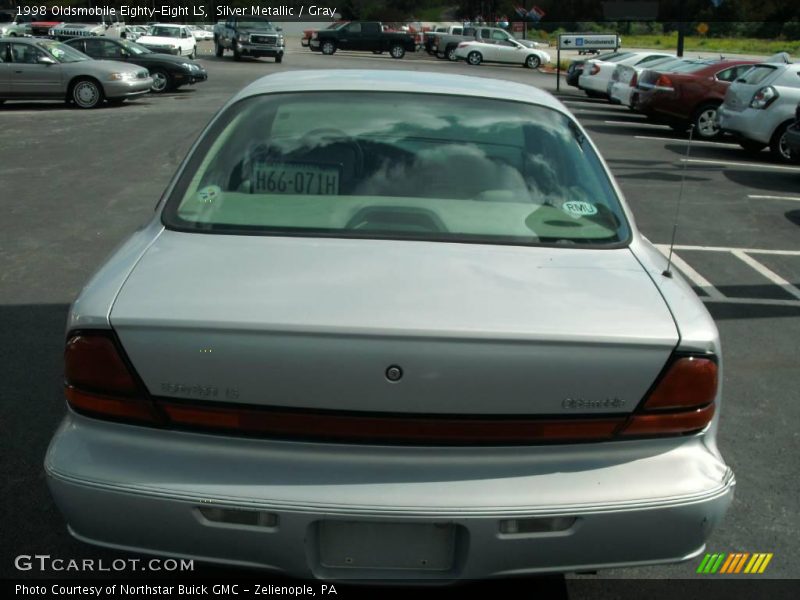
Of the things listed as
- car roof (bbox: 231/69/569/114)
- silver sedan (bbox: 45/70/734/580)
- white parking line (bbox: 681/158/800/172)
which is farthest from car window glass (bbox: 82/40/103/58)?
silver sedan (bbox: 45/70/734/580)

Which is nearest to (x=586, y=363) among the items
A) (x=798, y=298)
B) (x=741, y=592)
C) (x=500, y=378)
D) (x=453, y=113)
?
(x=500, y=378)

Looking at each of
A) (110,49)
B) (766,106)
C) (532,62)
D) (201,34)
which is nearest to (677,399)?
(766,106)

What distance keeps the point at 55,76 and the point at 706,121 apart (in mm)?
12842

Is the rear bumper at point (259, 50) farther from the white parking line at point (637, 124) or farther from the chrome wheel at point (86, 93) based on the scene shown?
the white parking line at point (637, 124)

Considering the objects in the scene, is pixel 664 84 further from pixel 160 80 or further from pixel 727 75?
pixel 160 80

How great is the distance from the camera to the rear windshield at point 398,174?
10.5 ft

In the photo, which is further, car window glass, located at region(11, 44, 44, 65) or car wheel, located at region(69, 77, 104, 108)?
car wheel, located at region(69, 77, 104, 108)

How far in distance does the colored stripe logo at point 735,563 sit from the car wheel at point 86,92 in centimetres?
1865

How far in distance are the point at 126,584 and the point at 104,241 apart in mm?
5543

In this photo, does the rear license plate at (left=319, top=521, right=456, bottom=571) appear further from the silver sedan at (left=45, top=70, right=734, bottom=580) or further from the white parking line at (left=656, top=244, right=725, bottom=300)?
the white parking line at (left=656, top=244, right=725, bottom=300)

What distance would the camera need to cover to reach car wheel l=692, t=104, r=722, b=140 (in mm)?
17312

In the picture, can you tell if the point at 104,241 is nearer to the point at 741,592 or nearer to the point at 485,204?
the point at 485,204

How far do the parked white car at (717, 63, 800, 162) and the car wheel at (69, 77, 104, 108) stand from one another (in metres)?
12.4

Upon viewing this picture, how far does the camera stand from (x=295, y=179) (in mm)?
3500
